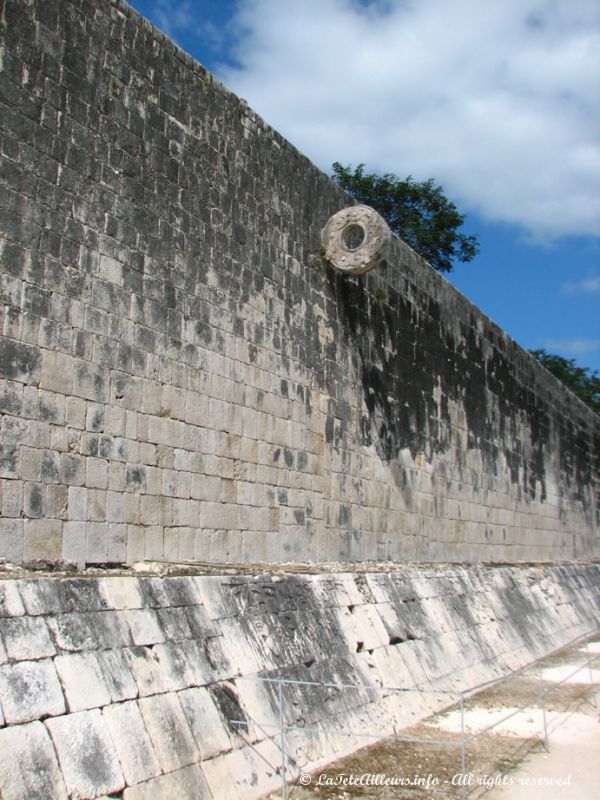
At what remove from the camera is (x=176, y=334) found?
23.9 ft

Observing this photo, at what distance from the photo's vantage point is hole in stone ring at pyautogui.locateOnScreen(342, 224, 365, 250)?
31.5ft

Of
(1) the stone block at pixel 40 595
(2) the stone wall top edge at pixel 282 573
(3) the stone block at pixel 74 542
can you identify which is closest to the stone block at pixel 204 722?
(2) the stone wall top edge at pixel 282 573

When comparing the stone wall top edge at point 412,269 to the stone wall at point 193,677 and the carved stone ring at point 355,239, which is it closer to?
the carved stone ring at point 355,239

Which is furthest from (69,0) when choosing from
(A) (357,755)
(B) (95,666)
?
(A) (357,755)

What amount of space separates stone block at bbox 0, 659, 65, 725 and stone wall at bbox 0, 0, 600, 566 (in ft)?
4.97

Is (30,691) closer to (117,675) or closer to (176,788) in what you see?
(117,675)

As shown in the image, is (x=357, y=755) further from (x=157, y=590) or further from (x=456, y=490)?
(x=456, y=490)

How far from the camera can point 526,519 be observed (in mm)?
16359

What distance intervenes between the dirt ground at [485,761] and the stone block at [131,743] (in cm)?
95

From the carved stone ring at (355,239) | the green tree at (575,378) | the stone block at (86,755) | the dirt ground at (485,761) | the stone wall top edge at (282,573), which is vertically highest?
the green tree at (575,378)

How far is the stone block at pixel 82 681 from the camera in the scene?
4301mm

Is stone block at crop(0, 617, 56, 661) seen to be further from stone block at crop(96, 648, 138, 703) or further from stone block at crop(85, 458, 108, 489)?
stone block at crop(85, 458, 108, 489)

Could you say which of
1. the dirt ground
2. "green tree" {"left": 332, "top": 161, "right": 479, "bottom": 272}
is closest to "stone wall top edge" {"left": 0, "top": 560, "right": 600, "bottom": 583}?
the dirt ground

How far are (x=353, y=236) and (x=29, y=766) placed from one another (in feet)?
23.1
